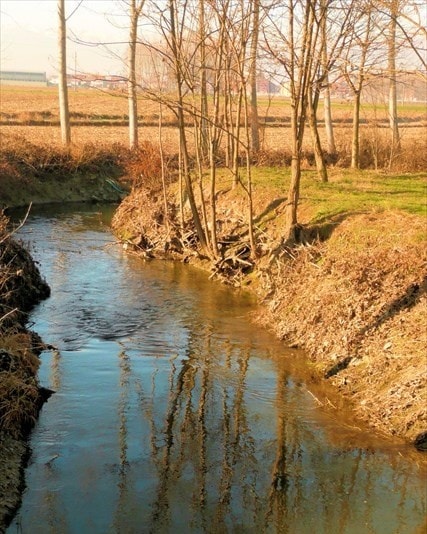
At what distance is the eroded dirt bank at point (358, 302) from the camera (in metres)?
9.52

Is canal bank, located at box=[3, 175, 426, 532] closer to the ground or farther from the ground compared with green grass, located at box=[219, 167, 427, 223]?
closer to the ground

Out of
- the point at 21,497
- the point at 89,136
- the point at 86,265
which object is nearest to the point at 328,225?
the point at 86,265

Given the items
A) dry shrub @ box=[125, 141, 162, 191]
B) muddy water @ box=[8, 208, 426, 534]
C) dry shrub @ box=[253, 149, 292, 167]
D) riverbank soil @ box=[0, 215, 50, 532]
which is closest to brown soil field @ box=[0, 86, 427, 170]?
dry shrub @ box=[253, 149, 292, 167]

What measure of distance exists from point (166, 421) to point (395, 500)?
3.10 meters

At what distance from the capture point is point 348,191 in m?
18.0

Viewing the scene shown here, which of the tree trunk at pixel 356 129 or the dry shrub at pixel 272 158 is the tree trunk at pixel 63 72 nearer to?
the dry shrub at pixel 272 158

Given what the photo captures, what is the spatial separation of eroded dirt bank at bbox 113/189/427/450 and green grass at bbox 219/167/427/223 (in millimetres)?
707

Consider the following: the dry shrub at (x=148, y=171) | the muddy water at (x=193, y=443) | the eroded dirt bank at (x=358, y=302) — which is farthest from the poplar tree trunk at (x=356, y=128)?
the muddy water at (x=193, y=443)

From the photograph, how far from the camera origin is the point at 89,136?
123 ft

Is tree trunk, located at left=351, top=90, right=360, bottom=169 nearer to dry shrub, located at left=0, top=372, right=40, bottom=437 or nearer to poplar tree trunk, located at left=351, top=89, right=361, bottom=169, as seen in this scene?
poplar tree trunk, located at left=351, top=89, right=361, bottom=169

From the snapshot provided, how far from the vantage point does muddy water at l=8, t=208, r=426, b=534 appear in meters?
7.09

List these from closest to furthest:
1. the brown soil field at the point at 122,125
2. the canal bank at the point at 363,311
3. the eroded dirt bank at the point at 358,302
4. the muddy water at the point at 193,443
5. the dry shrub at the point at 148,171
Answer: the muddy water at the point at 193,443, the canal bank at the point at 363,311, the eroded dirt bank at the point at 358,302, the dry shrub at the point at 148,171, the brown soil field at the point at 122,125

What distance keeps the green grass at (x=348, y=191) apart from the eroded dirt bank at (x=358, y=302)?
2.32ft

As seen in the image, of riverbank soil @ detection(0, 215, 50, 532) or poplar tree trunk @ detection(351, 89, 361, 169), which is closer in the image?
riverbank soil @ detection(0, 215, 50, 532)
